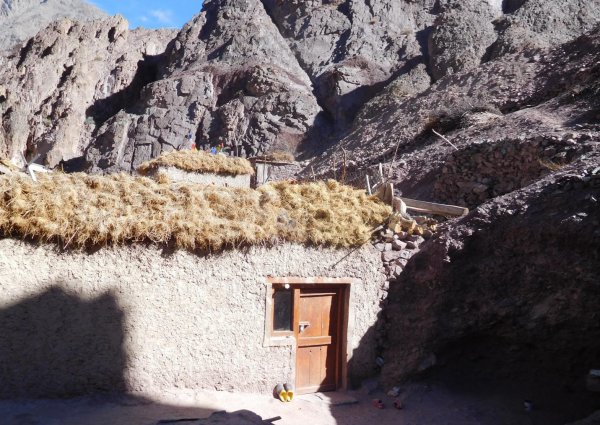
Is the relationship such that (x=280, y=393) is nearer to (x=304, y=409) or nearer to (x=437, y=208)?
(x=304, y=409)

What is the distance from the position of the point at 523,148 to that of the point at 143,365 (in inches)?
394

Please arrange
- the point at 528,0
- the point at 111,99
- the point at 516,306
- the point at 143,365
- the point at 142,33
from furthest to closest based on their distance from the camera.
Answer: the point at 142,33 → the point at 111,99 → the point at 528,0 → the point at 516,306 → the point at 143,365

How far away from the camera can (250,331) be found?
7.46 m

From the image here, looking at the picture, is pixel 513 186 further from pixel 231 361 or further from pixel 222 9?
pixel 222 9

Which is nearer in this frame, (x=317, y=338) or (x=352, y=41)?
(x=317, y=338)

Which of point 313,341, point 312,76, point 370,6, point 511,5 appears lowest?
point 313,341

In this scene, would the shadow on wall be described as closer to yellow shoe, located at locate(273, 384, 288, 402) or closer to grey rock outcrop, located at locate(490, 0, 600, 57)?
yellow shoe, located at locate(273, 384, 288, 402)

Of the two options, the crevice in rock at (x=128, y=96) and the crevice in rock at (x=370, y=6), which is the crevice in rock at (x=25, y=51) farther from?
the crevice in rock at (x=370, y=6)

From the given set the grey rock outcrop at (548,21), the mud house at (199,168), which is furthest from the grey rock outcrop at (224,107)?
the mud house at (199,168)

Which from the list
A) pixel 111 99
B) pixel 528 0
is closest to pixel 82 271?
pixel 111 99

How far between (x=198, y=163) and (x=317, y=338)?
725 centimetres

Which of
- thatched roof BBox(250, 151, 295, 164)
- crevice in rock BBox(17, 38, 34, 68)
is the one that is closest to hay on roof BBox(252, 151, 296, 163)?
thatched roof BBox(250, 151, 295, 164)

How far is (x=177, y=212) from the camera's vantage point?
6.98 metres

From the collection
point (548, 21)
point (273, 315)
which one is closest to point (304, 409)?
point (273, 315)
